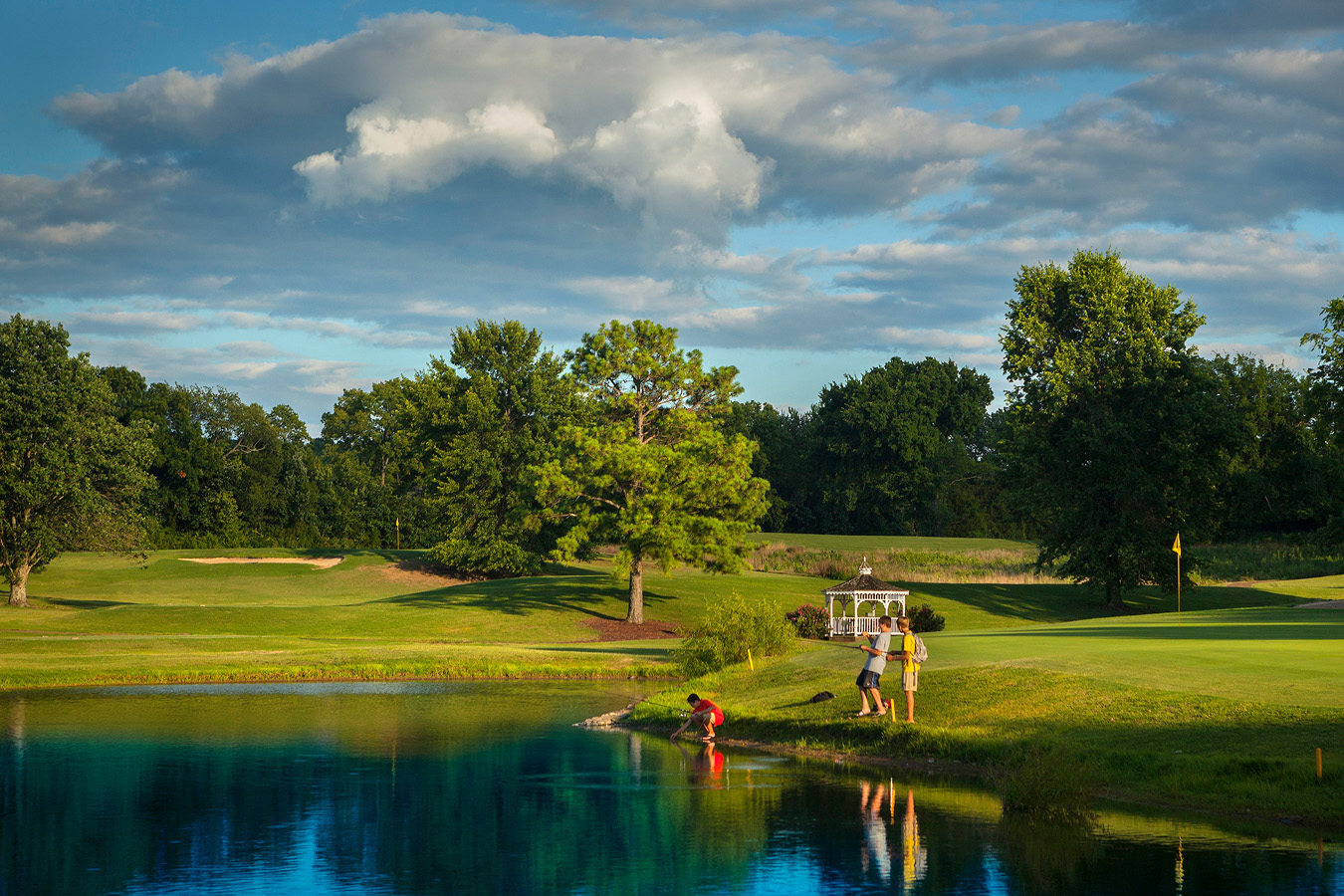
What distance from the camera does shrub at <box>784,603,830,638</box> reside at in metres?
42.9

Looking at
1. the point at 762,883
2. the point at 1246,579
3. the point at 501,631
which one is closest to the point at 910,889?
the point at 762,883

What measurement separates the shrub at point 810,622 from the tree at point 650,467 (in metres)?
8.97

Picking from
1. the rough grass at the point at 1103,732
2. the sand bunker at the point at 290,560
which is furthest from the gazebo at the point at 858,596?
the sand bunker at the point at 290,560

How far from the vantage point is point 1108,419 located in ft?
187

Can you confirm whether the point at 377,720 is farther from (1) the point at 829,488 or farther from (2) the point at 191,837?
(1) the point at 829,488

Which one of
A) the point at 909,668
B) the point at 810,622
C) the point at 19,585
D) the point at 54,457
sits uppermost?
the point at 54,457

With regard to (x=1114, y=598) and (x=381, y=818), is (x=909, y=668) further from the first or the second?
(x=1114, y=598)

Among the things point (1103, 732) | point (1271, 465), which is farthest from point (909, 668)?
point (1271, 465)

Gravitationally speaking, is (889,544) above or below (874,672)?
above

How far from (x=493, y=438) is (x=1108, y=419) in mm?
34116

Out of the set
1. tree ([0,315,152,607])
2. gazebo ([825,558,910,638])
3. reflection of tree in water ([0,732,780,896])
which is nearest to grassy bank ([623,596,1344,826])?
reflection of tree in water ([0,732,780,896])

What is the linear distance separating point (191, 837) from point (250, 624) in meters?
36.3

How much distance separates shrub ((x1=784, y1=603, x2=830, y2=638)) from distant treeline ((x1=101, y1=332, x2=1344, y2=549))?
17.6 m

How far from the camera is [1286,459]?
86.2 metres
